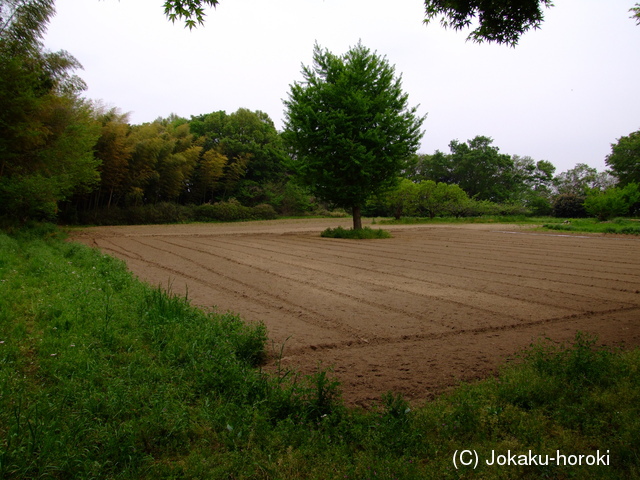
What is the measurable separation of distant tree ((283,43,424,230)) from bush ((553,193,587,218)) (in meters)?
21.6

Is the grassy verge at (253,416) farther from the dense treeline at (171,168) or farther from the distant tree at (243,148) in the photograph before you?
the distant tree at (243,148)

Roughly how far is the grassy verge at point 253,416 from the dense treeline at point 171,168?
11001 millimetres

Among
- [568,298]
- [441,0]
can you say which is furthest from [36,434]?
[568,298]

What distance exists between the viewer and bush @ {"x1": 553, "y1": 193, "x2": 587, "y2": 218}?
3055 cm

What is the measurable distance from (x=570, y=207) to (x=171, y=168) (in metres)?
30.6

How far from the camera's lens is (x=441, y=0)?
362 centimetres

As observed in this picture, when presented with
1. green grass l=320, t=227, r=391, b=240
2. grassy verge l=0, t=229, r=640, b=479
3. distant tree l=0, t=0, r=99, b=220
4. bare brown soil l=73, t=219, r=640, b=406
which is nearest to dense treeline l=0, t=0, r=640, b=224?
distant tree l=0, t=0, r=99, b=220

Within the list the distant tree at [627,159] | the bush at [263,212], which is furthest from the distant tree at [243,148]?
the distant tree at [627,159]

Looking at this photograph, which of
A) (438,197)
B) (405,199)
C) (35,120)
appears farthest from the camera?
(405,199)

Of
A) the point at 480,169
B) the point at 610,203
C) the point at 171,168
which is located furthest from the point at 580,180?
the point at 171,168

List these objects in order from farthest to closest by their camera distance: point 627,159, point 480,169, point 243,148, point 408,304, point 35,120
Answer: point 480,169 < point 243,148 < point 627,159 < point 35,120 < point 408,304

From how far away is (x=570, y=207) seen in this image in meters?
31.0

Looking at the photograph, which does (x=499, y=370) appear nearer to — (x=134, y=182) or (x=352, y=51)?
(x=352, y=51)

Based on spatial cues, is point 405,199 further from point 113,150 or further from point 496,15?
point 496,15
